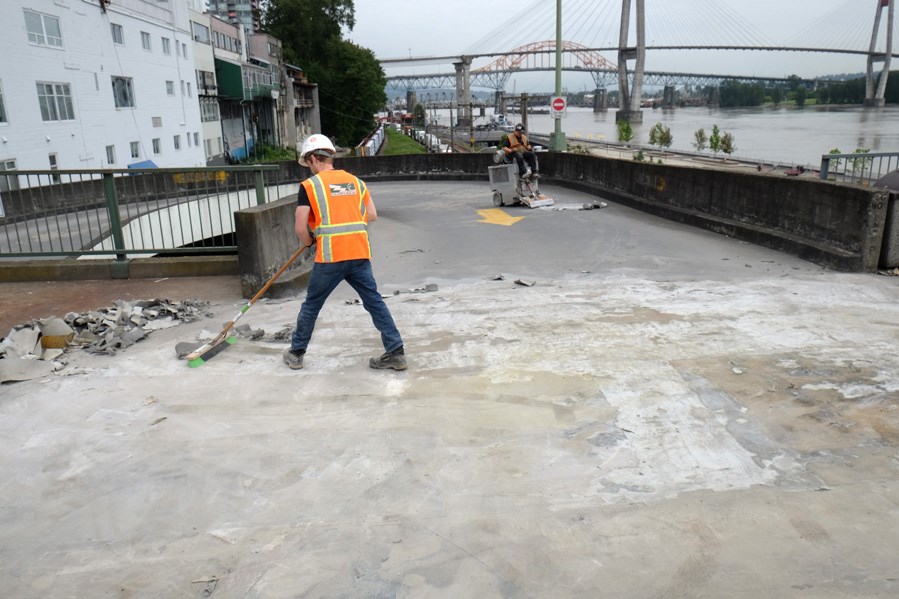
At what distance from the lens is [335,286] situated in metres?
5.33

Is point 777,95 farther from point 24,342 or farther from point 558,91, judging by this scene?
point 24,342

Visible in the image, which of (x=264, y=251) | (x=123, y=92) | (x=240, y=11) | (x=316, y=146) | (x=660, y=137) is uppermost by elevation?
(x=240, y=11)

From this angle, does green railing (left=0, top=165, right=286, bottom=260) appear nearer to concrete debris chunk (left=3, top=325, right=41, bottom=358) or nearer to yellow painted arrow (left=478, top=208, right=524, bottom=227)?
concrete debris chunk (left=3, top=325, right=41, bottom=358)

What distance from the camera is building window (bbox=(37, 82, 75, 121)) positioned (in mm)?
31016

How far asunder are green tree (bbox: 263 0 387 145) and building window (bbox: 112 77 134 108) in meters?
50.7

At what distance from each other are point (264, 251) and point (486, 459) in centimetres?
449

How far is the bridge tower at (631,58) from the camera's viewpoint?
86.8m

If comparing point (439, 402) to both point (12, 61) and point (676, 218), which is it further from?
point (12, 61)

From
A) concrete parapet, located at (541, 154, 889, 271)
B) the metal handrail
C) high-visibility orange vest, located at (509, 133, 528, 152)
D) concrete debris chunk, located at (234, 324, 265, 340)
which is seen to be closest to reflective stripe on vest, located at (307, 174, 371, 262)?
concrete debris chunk, located at (234, 324, 265, 340)

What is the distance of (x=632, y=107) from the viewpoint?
4358 inches

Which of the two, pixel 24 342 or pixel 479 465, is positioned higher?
pixel 24 342

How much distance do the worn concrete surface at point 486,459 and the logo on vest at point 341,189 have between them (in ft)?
4.61

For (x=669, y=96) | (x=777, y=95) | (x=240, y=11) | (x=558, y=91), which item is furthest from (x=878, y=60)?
(x=558, y=91)

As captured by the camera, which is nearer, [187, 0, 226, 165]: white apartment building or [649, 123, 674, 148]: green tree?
[187, 0, 226, 165]: white apartment building
